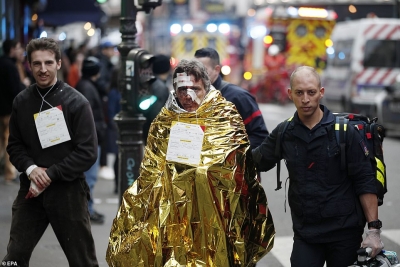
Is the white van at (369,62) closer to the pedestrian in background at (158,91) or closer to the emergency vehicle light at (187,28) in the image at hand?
the pedestrian in background at (158,91)

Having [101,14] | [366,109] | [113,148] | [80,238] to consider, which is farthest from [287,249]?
[101,14]

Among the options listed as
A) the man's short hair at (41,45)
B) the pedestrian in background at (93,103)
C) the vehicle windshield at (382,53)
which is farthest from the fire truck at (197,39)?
the man's short hair at (41,45)

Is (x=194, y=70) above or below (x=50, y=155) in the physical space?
above

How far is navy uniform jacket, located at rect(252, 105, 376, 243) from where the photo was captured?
5.00 metres

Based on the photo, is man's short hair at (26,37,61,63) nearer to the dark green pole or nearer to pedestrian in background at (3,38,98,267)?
pedestrian in background at (3,38,98,267)

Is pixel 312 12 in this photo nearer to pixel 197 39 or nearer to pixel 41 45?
pixel 197 39

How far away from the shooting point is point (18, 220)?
5594 mm

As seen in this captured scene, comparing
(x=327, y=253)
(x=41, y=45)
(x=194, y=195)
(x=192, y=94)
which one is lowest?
(x=327, y=253)

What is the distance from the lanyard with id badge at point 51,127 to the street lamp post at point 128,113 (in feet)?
8.00

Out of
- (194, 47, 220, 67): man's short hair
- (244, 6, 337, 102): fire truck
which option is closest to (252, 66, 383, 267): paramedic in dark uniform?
(194, 47, 220, 67): man's short hair

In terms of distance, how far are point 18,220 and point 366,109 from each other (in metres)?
17.2

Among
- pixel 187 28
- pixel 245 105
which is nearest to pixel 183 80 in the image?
pixel 245 105

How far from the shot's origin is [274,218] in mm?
10047

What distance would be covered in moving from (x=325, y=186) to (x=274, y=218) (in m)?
5.08
